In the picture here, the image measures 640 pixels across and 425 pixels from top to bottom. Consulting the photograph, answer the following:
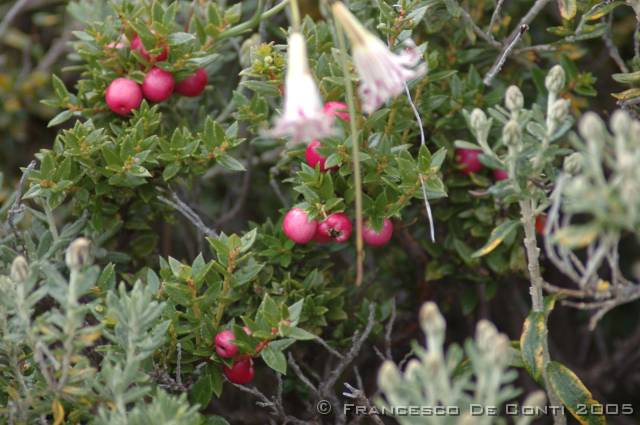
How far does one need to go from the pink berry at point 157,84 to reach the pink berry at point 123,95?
23 mm

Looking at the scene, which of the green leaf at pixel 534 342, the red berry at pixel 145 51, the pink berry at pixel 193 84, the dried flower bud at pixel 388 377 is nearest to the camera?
the dried flower bud at pixel 388 377

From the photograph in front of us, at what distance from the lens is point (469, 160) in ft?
6.56

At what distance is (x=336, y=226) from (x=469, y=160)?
17.6 inches

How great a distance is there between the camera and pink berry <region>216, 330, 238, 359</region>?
1636 mm

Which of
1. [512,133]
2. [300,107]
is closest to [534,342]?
[512,133]

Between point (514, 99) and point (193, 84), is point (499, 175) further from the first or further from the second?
point (193, 84)

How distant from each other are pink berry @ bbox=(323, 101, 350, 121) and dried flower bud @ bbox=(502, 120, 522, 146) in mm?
390

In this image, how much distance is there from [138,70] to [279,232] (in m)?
0.48

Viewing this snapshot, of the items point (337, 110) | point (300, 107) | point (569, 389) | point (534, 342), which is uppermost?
point (300, 107)

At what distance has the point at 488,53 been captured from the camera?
2.14 m

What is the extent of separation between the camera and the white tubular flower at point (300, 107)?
130 centimetres

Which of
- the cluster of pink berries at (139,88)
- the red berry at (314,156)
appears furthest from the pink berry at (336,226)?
the cluster of pink berries at (139,88)

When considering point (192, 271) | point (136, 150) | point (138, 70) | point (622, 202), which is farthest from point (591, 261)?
point (138, 70)

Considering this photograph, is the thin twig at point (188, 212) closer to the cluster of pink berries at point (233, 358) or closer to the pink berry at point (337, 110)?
the cluster of pink berries at point (233, 358)
